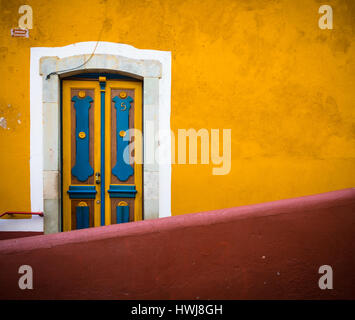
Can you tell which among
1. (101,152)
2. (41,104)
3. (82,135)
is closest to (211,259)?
(101,152)

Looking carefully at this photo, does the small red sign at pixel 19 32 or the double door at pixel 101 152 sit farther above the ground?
the small red sign at pixel 19 32

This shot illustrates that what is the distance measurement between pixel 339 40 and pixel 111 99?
3446mm

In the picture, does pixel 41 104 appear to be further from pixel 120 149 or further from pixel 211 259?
pixel 211 259

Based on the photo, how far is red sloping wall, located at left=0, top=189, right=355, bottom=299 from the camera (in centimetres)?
183

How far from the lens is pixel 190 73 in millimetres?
Result: 3527

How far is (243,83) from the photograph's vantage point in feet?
11.8

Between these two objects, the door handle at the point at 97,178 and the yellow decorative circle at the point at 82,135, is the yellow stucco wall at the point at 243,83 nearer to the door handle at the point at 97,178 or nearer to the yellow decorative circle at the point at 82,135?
the yellow decorative circle at the point at 82,135

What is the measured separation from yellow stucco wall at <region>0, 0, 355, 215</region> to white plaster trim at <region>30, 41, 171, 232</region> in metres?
0.08

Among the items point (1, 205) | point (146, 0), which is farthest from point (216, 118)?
point (1, 205)

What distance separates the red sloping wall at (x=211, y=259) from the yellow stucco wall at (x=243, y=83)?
1657 mm

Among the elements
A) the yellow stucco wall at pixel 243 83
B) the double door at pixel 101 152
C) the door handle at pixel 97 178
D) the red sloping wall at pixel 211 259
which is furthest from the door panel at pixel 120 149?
the red sloping wall at pixel 211 259

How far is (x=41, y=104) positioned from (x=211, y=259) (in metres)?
2.97

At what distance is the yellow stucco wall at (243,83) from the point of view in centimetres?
338
